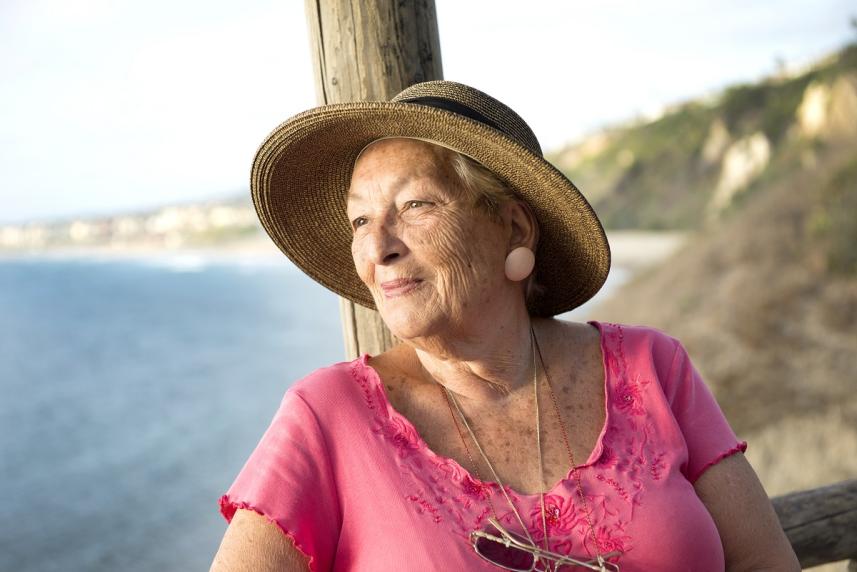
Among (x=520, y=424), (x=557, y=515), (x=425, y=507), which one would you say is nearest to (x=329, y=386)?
(x=425, y=507)

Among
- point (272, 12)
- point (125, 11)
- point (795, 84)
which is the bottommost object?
point (795, 84)

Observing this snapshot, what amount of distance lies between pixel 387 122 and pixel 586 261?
627 mm

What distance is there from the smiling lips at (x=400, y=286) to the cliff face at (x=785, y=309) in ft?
17.8

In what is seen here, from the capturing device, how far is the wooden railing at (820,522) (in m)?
2.43

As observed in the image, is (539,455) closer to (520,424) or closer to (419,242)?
(520,424)

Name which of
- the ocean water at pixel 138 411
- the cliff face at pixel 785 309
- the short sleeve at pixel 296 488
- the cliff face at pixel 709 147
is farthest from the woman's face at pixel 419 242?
the cliff face at pixel 709 147

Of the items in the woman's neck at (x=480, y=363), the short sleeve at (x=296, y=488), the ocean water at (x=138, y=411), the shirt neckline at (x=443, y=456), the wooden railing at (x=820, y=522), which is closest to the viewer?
the short sleeve at (x=296, y=488)

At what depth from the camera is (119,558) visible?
15625 mm

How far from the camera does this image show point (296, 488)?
1688 millimetres

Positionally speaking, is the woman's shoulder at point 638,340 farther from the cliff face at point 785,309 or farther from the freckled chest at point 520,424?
the cliff face at point 785,309

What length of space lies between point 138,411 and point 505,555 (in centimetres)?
2857

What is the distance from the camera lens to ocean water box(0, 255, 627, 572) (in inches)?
661

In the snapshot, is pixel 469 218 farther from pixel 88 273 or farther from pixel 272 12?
pixel 88 273

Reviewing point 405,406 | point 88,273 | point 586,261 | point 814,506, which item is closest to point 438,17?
point 586,261
